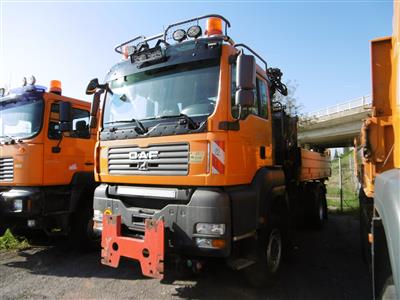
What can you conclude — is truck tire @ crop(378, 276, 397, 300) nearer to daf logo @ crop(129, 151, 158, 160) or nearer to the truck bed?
daf logo @ crop(129, 151, 158, 160)

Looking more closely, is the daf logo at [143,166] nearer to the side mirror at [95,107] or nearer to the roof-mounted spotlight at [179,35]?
the side mirror at [95,107]

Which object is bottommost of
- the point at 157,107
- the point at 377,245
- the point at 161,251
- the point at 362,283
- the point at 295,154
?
the point at 362,283

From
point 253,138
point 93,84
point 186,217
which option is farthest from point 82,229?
point 253,138

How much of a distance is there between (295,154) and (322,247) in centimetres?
192

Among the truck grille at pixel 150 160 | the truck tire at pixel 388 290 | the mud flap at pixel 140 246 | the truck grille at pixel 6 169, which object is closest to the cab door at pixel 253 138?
the truck grille at pixel 150 160

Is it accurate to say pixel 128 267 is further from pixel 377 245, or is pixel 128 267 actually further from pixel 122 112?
pixel 377 245

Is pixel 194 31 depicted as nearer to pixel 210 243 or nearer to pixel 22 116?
pixel 210 243

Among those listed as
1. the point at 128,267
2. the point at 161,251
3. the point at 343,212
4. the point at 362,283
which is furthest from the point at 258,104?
the point at 343,212

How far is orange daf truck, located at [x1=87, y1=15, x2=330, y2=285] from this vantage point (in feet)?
11.7


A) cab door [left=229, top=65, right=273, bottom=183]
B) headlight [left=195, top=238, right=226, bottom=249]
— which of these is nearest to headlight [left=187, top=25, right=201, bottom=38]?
cab door [left=229, top=65, right=273, bottom=183]

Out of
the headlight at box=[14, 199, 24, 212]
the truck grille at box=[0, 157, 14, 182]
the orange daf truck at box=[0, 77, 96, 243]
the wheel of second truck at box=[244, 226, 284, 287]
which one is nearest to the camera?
the wheel of second truck at box=[244, 226, 284, 287]

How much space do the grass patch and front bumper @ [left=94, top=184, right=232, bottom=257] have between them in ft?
11.7

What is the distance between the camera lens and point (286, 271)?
5.06m

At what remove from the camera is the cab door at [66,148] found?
5.75 metres
